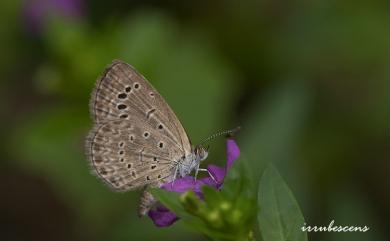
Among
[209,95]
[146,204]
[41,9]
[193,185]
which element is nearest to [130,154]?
[146,204]

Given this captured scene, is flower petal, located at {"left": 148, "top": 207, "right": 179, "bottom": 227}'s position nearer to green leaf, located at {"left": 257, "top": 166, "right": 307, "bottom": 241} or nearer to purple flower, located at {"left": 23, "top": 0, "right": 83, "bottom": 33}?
green leaf, located at {"left": 257, "top": 166, "right": 307, "bottom": 241}

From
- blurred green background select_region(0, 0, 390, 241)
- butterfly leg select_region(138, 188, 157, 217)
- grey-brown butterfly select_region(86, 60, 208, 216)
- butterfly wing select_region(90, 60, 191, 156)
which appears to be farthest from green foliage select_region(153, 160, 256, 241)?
blurred green background select_region(0, 0, 390, 241)

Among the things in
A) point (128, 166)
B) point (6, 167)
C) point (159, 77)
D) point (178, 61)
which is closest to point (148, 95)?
point (128, 166)

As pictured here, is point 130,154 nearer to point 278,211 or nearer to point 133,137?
point 133,137

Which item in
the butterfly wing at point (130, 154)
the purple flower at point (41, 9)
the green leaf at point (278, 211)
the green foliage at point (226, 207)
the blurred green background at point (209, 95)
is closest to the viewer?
the green foliage at point (226, 207)

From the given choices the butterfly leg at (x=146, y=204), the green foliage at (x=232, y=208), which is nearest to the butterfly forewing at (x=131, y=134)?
the butterfly leg at (x=146, y=204)

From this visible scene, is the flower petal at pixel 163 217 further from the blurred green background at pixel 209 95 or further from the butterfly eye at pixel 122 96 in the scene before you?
the blurred green background at pixel 209 95

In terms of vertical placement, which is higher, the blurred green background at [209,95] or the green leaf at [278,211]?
the blurred green background at [209,95]
